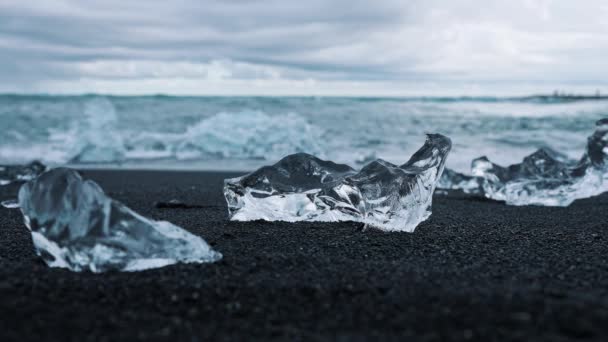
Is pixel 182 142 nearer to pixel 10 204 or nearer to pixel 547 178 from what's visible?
pixel 10 204

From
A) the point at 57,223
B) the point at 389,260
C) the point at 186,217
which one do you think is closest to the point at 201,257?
the point at 57,223

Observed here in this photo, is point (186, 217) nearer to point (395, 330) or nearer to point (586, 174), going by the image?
point (395, 330)

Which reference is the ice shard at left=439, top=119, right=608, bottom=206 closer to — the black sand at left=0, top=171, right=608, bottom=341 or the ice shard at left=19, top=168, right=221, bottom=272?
the black sand at left=0, top=171, right=608, bottom=341

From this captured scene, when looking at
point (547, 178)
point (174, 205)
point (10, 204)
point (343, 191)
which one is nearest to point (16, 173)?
point (10, 204)

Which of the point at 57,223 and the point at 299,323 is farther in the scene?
the point at 57,223

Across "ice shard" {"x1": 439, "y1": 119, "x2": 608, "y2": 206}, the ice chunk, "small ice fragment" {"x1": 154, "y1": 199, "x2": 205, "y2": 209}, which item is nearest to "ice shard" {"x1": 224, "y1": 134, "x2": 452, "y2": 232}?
"small ice fragment" {"x1": 154, "y1": 199, "x2": 205, "y2": 209}
